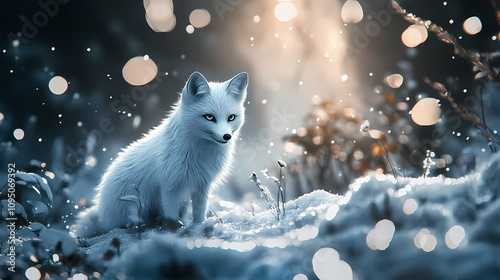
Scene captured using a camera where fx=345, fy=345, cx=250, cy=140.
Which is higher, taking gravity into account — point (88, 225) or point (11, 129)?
point (11, 129)

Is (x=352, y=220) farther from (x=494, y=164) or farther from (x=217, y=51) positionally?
(x=217, y=51)

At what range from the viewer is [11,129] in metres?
2.14

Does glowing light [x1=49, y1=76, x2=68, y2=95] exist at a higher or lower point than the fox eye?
lower

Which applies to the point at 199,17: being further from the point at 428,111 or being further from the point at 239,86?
the point at 428,111

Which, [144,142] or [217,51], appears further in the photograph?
[217,51]

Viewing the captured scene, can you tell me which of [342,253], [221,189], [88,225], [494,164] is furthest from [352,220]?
[88,225]

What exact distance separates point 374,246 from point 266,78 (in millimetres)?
1664

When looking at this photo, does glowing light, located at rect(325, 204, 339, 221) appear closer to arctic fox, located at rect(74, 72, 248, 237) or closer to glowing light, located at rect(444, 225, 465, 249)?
glowing light, located at rect(444, 225, 465, 249)

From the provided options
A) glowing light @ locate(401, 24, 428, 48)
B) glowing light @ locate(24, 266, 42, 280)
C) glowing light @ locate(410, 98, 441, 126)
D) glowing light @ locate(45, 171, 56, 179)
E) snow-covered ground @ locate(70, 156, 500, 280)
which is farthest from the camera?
glowing light @ locate(401, 24, 428, 48)

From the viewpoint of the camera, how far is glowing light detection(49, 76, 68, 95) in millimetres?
2369

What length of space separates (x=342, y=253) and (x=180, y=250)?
0.53 m

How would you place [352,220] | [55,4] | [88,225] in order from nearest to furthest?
[352,220], [88,225], [55,4]

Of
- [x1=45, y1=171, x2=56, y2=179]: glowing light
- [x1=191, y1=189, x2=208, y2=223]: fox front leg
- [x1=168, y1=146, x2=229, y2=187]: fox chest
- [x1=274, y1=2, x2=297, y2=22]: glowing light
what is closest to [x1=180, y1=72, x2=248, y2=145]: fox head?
[x1=168, y1=146, x2=229, y2=187]: fox chest

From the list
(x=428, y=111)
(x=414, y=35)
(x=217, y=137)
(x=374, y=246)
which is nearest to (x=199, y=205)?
(x=217, y=137)
